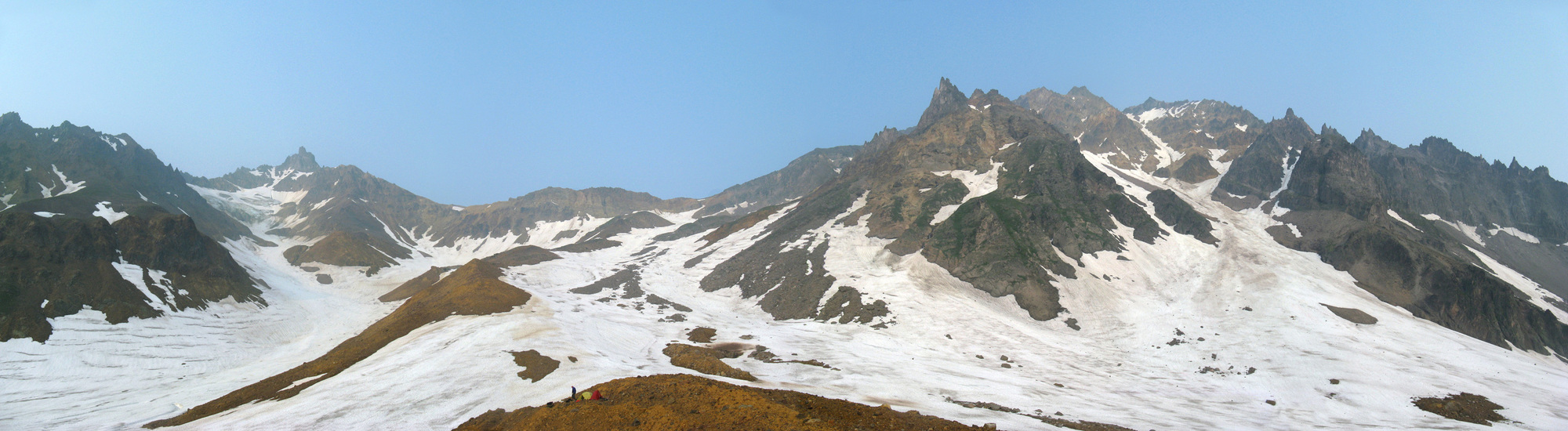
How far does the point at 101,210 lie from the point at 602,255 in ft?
340

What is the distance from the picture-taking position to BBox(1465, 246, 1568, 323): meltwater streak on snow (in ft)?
329

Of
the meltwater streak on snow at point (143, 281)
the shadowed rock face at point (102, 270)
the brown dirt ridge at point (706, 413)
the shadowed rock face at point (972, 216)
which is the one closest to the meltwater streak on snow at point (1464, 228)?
the shadowed rock face at point (972, 216)

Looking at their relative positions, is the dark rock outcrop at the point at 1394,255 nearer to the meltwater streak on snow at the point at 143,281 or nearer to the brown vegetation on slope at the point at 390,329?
the brown vegetation on slope at the point at 390,329

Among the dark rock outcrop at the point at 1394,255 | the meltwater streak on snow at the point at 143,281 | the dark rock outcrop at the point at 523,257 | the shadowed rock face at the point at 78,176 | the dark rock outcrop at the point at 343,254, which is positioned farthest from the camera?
the dark rock outcrop at the point at 343,254

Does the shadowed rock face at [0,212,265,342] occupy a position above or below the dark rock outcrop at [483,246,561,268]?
below

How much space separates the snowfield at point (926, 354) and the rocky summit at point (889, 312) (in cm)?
52

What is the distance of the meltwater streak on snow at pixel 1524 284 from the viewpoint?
329 ft

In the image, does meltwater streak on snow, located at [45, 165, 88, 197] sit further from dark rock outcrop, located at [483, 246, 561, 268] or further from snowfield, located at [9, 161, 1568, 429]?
dark rock outcrop, located at [483, 246, 561, 268]

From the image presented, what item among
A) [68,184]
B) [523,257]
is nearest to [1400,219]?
[523,257]

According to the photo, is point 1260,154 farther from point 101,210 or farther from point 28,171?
point 28,171

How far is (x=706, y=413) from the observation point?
87.0 feet

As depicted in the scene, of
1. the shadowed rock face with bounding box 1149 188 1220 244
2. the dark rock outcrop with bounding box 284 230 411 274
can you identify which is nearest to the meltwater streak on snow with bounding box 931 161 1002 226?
the shadowed rock face with bounding box 1149 188 1220 244

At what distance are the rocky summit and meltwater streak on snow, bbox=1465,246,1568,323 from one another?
5.13 ft

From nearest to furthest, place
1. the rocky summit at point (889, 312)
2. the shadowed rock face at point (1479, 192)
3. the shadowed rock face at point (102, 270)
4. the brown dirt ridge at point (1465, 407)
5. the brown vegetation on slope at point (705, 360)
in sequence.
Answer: the rocky summit at point (889, 312)
the brown dirt ridge at point (1465, 407)
the brown vegetation on slope at point (705, 360)
the shadowed rock face at point (102, 270)
the shadowed rock face at point (1479, 192)
